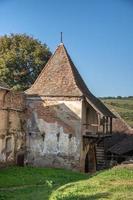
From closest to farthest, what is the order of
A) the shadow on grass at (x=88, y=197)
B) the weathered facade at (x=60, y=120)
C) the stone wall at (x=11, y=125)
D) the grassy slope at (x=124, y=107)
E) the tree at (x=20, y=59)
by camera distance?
the shadow on grass at (x=88, y=197) → the stone wall at (x=11, y=125) → the weathered facade at (x=60, y=120) → the tree at (x=20, y=59) → the grassy slope at (x=124, y=107)

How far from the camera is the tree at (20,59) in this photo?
119 feet

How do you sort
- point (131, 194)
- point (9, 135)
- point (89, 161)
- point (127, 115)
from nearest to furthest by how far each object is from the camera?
point (131, 194) → point (9, 135) → point (89, 161) → point (127, 115)

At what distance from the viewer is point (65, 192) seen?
15898mm

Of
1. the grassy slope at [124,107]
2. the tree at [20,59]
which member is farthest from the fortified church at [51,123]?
the grassy slope at [124,107]

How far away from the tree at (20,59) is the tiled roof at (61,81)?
871cm

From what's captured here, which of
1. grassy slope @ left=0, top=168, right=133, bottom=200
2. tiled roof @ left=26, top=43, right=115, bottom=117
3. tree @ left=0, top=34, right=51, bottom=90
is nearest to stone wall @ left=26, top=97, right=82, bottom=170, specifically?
tiled roof @ left=26, top=43, right=115, bottom=117

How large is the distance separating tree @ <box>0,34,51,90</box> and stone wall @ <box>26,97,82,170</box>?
10252mm

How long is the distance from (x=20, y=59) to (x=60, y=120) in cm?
1226

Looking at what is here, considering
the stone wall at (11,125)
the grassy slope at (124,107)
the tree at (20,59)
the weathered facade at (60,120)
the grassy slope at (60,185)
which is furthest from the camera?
the grassy slope at (124,107)

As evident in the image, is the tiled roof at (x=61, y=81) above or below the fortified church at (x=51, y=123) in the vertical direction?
above

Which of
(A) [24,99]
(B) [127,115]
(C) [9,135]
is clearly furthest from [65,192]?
(B) [127,115]

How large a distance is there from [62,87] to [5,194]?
10.8 metres

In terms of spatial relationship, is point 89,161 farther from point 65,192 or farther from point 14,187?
point 65,192

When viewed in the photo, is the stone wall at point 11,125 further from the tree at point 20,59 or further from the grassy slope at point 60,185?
the tree at point 20,59
